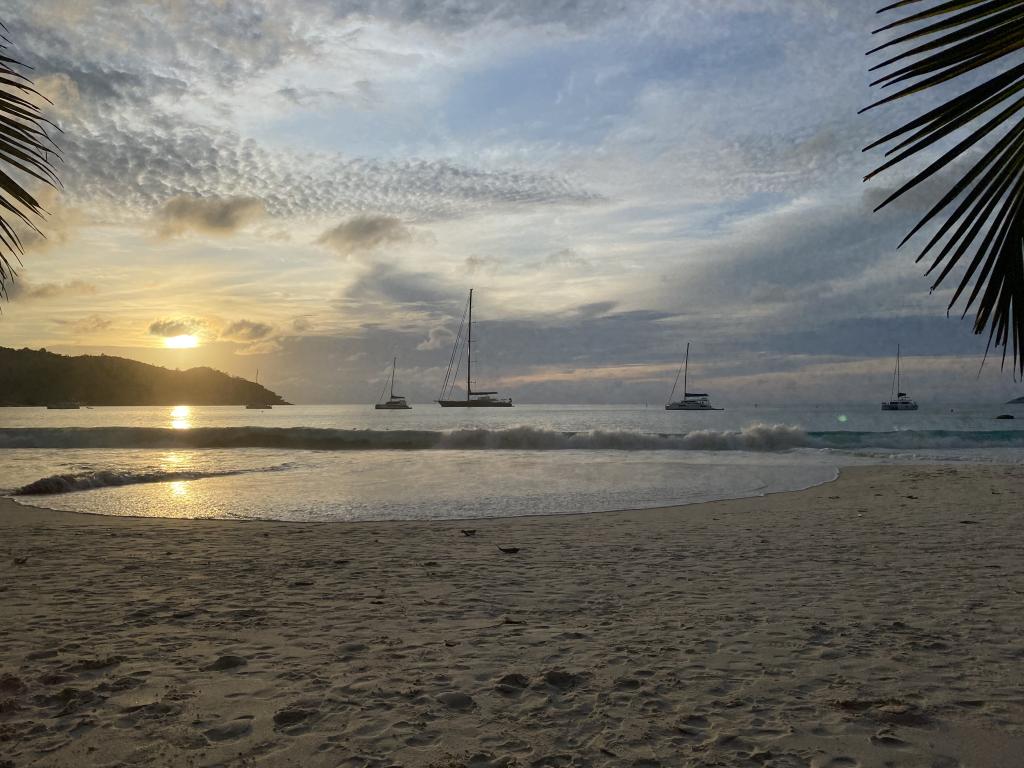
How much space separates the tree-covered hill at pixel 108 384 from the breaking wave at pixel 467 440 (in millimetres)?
140248

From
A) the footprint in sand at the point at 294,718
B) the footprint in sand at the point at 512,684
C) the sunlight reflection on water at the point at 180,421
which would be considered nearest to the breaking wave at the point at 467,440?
the sunlight reflection on water at the point at 180,421

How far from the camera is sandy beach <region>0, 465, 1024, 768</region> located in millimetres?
3162

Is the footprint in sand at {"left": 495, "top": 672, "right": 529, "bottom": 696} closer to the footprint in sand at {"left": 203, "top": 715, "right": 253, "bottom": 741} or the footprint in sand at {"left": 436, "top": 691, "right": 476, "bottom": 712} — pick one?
the footprint in sand at {"left": 436, "top": 691, "right": 476, "bottom": 712}

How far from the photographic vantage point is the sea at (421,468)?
12.8 meters

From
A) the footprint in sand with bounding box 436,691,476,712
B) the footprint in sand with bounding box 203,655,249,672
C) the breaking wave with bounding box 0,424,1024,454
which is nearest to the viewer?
the footprint in sand with bounding box 436,691,476,712

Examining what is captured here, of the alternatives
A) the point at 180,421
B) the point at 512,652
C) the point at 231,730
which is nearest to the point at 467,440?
the point at 512,652

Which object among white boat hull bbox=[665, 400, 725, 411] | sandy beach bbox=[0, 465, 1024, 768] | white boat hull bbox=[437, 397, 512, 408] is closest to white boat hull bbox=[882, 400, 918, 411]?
white boat hull bbox=[665, 400, 725, 411]

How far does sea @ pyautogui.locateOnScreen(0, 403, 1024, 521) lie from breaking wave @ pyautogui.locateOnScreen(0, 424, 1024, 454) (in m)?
0.08

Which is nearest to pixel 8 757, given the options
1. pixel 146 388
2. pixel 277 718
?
pixel 277 718

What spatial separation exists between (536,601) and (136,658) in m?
3.04

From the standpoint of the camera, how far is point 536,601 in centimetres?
580

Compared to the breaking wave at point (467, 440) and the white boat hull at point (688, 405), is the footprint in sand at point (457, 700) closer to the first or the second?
the breaking wave at point (467, 440)

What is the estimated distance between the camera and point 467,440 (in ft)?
115

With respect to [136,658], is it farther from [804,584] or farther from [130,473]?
[130,473]
